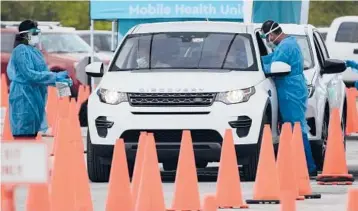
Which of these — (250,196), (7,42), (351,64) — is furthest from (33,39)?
(7,42)

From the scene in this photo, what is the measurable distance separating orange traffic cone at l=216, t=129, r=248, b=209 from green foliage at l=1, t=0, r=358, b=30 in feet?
138

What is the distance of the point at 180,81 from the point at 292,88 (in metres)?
1.43

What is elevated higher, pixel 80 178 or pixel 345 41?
pixel 80 178

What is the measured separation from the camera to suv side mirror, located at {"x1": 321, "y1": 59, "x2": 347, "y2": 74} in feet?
50.0

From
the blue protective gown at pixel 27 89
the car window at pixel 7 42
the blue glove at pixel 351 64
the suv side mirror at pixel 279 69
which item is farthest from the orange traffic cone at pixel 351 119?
the car window at pixel 7 42

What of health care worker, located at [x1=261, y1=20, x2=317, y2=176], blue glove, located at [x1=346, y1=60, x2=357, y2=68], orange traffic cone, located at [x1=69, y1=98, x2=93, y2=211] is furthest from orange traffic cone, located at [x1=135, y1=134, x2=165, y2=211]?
blue glove, located at [x1=346, y1=60, x2=357, y2=68]

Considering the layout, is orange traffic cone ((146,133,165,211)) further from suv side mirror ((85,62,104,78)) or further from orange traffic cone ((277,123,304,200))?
suv side mirror ((85,62,104,78))

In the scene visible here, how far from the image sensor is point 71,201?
31.7ft

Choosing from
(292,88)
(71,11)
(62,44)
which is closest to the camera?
(292,88)

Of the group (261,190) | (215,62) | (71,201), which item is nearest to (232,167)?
(261,190)

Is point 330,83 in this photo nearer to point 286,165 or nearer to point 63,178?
point 286,165

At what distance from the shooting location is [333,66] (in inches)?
602

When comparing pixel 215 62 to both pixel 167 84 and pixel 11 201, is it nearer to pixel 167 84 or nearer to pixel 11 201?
pixel 167 84

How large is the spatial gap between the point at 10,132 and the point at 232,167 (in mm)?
3691
